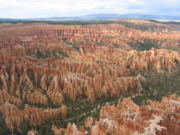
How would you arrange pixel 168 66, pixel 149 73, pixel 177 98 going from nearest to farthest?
1. pixel 177 98
2. pixel 149 73
3. pixel 168 66

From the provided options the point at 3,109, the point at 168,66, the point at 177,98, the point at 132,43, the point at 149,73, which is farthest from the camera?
the point at 132,43

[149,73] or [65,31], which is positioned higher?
[65,31]

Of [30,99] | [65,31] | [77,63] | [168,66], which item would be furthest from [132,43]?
[30,99]

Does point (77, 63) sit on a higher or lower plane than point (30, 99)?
higher

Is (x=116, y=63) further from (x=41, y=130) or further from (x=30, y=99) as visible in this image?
(x=41, y=130)

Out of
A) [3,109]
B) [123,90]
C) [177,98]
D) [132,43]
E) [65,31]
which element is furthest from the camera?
Answer: [65,31]

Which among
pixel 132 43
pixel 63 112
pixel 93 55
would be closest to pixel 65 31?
pixel 132 43

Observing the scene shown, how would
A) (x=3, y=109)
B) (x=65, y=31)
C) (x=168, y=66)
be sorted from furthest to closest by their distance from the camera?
(x=65, y=31), (x=168, y=66), (x=3, y=109)

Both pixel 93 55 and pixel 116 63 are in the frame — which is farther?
pixel 93 55

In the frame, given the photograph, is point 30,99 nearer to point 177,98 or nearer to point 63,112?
point 63,112
